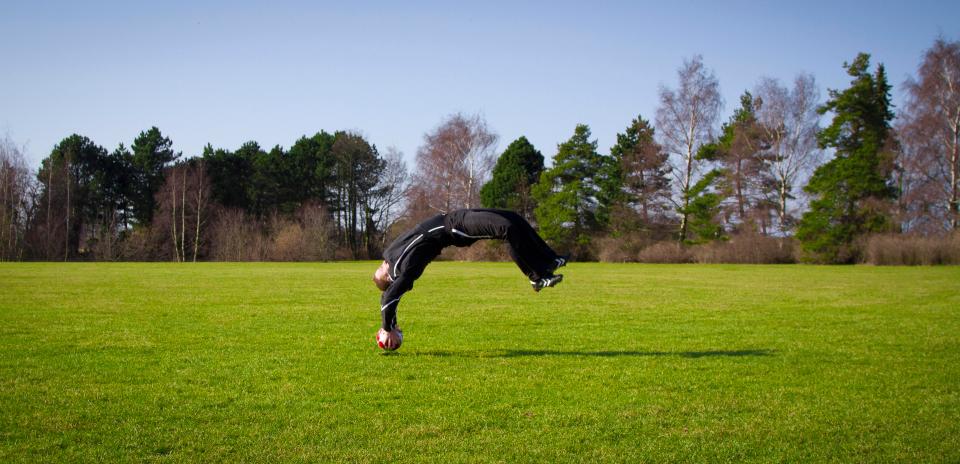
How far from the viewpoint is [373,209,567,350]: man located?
7965 mm

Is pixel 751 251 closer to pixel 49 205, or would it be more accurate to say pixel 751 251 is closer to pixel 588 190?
pixel 588 190

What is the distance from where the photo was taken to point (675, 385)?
7.16 meters

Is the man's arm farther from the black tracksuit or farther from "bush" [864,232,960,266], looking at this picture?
"bush" [864,232,960,266]

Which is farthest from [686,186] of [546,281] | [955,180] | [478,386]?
[478,386]

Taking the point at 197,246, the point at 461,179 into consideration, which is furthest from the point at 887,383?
the point at 197,246

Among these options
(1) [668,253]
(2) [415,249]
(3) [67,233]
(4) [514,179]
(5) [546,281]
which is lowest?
(5) [546,281]

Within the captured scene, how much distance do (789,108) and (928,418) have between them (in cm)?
4720

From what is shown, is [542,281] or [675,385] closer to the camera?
[675,385]

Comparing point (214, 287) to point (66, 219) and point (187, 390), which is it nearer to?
point (187, 390)

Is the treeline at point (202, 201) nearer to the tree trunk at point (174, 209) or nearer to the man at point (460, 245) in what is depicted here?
the tree trunk at point (174, 209)

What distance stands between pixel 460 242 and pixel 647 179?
48.1 m

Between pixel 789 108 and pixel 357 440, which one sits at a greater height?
pixel 789 108

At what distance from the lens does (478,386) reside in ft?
22.9

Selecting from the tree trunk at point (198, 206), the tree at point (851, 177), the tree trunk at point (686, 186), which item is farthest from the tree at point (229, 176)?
the tree at point (851, 177)
